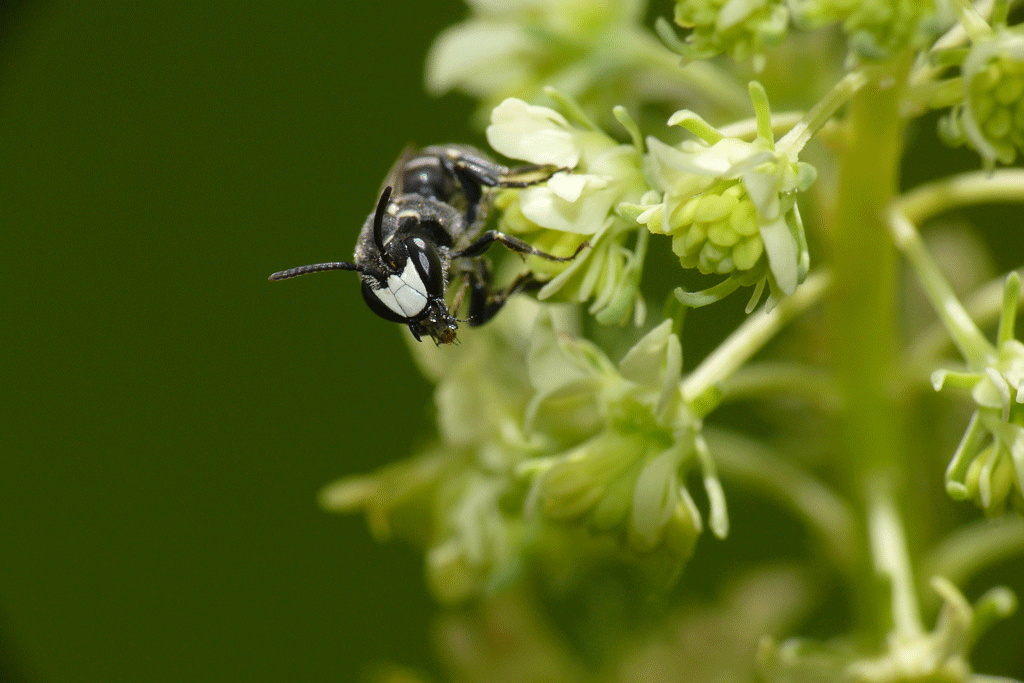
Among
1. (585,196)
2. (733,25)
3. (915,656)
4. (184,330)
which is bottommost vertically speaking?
(915,656)

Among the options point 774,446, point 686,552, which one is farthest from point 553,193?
point 774,446

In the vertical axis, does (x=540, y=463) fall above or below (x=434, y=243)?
below

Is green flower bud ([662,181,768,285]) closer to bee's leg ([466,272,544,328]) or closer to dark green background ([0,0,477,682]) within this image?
bee's leg ([466,272,544,328])

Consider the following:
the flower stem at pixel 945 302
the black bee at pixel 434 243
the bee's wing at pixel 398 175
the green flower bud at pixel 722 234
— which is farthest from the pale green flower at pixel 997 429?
the bee's wing at pixel 398 175

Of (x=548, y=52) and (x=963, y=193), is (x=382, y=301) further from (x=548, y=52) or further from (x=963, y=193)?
(x=963, y=193)

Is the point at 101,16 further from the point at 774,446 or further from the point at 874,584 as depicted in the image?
the point at 874,584

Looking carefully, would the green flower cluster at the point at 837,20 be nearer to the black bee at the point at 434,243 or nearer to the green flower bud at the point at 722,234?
the green flower bud at the point at 722,234

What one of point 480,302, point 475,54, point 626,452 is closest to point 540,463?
point 626,452
